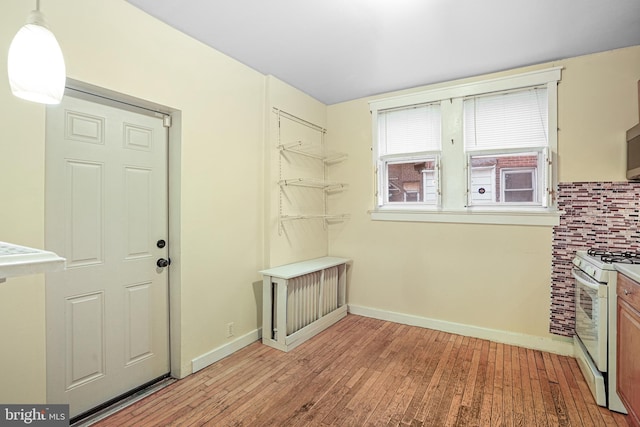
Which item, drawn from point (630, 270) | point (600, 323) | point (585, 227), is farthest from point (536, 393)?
point (585, 227)

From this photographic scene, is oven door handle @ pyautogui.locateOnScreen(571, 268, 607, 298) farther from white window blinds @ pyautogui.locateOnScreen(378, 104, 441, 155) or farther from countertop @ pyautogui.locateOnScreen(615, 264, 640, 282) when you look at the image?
white window blinds @ pyautogui.locateOnScreen(378, 104, 441, 155)

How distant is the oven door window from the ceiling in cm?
197

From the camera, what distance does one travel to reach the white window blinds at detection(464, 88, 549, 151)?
3.20 meters

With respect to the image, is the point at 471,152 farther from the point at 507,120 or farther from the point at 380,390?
the point at 380,390

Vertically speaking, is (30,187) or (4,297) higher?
(30,187)

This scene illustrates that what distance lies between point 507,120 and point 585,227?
4.13 ft

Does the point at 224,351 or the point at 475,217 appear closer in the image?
the point at 224,351

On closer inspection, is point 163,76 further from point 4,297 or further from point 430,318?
point 430,318

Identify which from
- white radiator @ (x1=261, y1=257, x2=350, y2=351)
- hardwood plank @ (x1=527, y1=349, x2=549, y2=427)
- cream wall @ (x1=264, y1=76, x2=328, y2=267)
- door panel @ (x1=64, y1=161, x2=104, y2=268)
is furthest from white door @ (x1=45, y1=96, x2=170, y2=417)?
hardwood plank @ (x1=527, y1=349, x2=549, y2=427)

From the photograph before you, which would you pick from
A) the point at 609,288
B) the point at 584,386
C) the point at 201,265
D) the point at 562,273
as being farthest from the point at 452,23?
the point at 584,386

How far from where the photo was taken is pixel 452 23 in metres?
2.48

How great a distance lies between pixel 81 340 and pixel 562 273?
4010mm

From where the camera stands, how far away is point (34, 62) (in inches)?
43.7

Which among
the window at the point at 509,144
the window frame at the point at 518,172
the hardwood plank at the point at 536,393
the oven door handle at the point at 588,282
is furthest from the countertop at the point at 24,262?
the window frame at the point at 518,172
